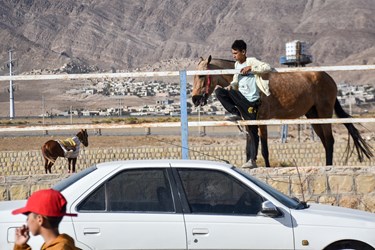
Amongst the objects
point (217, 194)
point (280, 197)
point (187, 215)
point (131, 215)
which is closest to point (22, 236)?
point (131, 215)

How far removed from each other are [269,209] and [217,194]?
0.62 meters

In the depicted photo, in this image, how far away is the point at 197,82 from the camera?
14273 millimetres

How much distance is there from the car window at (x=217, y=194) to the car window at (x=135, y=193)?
202 millimetres

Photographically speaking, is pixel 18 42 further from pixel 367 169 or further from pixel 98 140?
pixel 367 169

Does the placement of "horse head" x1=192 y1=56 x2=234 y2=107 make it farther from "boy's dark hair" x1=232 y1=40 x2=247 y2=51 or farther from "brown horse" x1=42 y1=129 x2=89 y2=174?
"brown horse" x1=42 y1=129 x2=89 y2=174

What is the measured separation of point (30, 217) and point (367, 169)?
780cm

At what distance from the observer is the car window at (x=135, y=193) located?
8.77 metres

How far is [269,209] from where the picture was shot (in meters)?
8.59

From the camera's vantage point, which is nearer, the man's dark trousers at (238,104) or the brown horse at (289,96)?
the man's dark trousers at (238,104)

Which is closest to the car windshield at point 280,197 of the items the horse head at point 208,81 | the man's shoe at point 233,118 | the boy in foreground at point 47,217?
the boy in foreground at point 47,217

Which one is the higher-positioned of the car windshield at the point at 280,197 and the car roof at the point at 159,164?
the car roof at the point at 159,164

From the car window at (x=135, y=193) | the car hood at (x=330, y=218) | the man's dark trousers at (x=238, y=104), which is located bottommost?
the car hood at (x=330, y=218)

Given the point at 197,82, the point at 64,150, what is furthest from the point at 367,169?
the point at 64,150

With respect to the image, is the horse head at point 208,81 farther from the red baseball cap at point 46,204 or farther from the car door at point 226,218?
the red baseball cap at point 46,204
